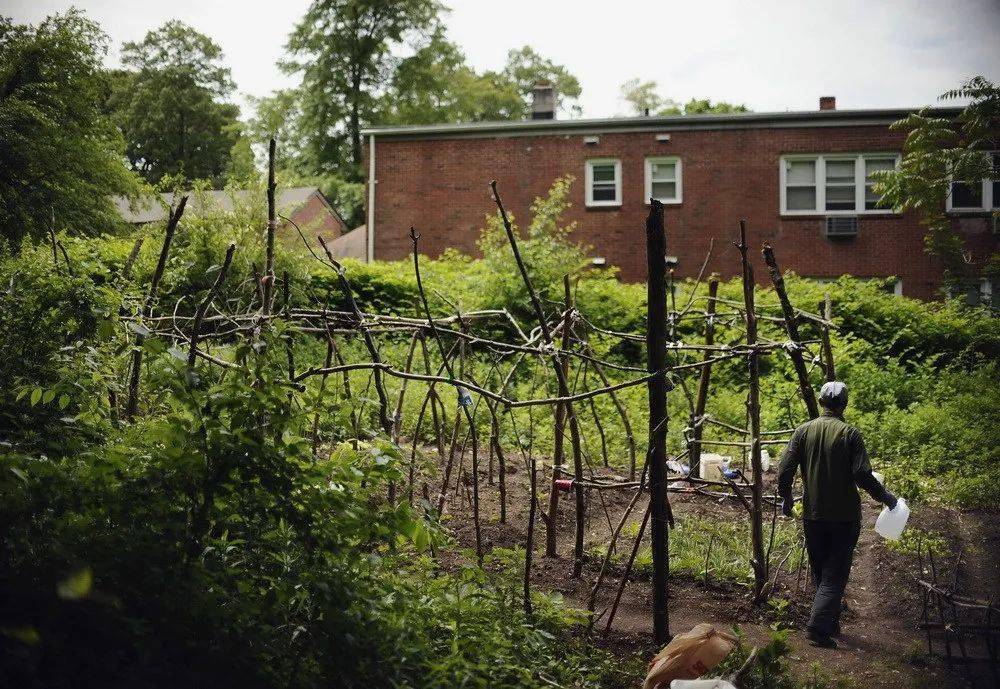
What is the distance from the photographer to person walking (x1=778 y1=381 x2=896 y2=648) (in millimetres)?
6062

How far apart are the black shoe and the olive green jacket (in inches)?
30.5

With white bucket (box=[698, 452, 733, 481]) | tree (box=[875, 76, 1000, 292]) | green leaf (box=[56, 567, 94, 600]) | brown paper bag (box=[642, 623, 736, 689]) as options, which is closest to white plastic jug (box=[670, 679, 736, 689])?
brown paper bag (box=[642, 623, 736, 689])

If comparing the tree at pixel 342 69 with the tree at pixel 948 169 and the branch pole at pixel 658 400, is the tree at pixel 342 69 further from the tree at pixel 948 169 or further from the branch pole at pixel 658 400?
the branch pole at pixel 658 400

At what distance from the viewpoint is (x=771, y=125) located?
23.1 metres

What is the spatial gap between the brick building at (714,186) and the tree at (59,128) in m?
7.20

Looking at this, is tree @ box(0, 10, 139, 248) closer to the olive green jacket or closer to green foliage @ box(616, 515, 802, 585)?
green foliage @ box(616, 515, 802, 585)

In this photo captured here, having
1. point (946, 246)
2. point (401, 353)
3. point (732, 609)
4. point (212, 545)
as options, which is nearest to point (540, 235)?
point (401, 353)

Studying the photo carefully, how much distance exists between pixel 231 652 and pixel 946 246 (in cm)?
2232

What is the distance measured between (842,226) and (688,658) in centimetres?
2041

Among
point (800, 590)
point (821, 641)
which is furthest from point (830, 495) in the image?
point (800, 590)

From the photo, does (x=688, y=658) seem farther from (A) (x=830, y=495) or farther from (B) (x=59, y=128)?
(B) (x=59, y=128)

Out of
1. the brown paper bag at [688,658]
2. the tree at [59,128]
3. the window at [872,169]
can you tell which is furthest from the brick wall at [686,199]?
the brown paper bag at [688,658]

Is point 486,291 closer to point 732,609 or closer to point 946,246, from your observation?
point 732,609

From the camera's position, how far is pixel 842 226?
75.6 feet
